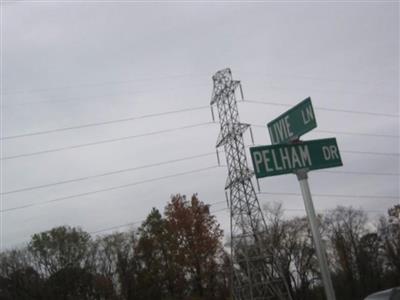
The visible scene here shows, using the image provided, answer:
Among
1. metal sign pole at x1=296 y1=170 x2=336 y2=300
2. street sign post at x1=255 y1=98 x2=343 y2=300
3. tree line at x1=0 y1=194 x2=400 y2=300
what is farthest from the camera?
tree line at x1=0 y1=194 x2=400 y2=300

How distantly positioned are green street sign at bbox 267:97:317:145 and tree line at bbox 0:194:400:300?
4297cm

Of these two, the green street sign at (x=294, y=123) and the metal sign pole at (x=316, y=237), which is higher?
the green street sign at (x=294, y=123)

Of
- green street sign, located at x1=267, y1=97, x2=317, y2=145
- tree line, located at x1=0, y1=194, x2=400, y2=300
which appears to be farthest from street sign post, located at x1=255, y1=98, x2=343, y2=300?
tree line, located at x1=0, y1=194, x2=400, y2=300

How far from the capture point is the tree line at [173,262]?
5125 cm

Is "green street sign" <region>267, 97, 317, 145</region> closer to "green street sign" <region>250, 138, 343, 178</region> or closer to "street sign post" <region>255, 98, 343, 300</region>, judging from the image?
"street sign post" <region>255, 98, 343, 300</region>

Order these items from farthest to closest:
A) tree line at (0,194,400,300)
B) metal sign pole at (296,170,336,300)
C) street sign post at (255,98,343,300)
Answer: tree line at (0,194,400,300) → street sign post at (255,98,343,300) → metal sign pole at (296,170,336,300)

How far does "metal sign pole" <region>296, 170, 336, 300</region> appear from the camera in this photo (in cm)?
681

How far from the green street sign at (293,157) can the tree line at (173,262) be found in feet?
141

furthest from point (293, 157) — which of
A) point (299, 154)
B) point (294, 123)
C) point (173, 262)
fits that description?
point (173, 262)

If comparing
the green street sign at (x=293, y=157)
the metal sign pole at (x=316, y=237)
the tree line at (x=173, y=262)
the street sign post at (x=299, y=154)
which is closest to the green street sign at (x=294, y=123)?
the street sign post at (x=299, y=154)

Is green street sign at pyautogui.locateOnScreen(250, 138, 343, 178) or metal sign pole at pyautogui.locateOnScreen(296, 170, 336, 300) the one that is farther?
green street sign at pyautogui.locateOnScreen(250, 138, 343, 178)

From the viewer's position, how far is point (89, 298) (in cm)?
6312

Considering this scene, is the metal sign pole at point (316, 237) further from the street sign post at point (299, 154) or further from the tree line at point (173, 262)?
the tree line at point (173, 262)

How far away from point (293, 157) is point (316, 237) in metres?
1.20
